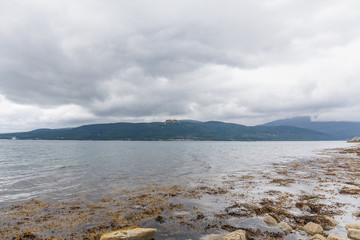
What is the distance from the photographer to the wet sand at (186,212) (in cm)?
1505

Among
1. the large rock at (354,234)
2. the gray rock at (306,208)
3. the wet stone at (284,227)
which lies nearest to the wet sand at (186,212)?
the gray rock at (306,208)

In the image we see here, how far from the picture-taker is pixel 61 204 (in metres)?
21.8

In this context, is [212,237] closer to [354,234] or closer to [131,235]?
[131,235]

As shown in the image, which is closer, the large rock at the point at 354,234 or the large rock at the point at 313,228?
the large rock at the point at 354,234

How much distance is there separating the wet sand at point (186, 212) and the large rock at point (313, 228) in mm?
424

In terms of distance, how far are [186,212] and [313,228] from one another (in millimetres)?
10223

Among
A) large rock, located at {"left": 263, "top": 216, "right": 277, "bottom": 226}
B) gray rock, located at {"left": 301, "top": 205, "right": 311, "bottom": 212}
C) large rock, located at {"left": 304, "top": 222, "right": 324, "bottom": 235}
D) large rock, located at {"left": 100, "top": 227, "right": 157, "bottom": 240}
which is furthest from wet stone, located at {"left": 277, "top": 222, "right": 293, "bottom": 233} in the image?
large rock, located at {"left": 100, "top": 227, "right": 157, "bottom": 240}

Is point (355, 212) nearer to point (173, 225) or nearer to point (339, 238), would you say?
point (339, 238)

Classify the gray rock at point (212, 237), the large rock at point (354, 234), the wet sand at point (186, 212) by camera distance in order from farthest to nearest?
1. the wet sand at point (186, 212)
2. the gray rock at point (212, 237)
3. the large rock at point (354, 234)

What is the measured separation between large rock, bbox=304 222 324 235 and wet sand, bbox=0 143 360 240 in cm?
42

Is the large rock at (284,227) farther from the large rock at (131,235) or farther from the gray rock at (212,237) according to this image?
the large rock at (131,235)

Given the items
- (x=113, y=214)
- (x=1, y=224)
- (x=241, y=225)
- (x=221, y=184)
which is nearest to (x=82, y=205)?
Result: (x=113, y=214)

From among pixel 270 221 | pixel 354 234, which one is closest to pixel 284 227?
pixel 270 221

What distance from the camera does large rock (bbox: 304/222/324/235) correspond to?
14291mm
